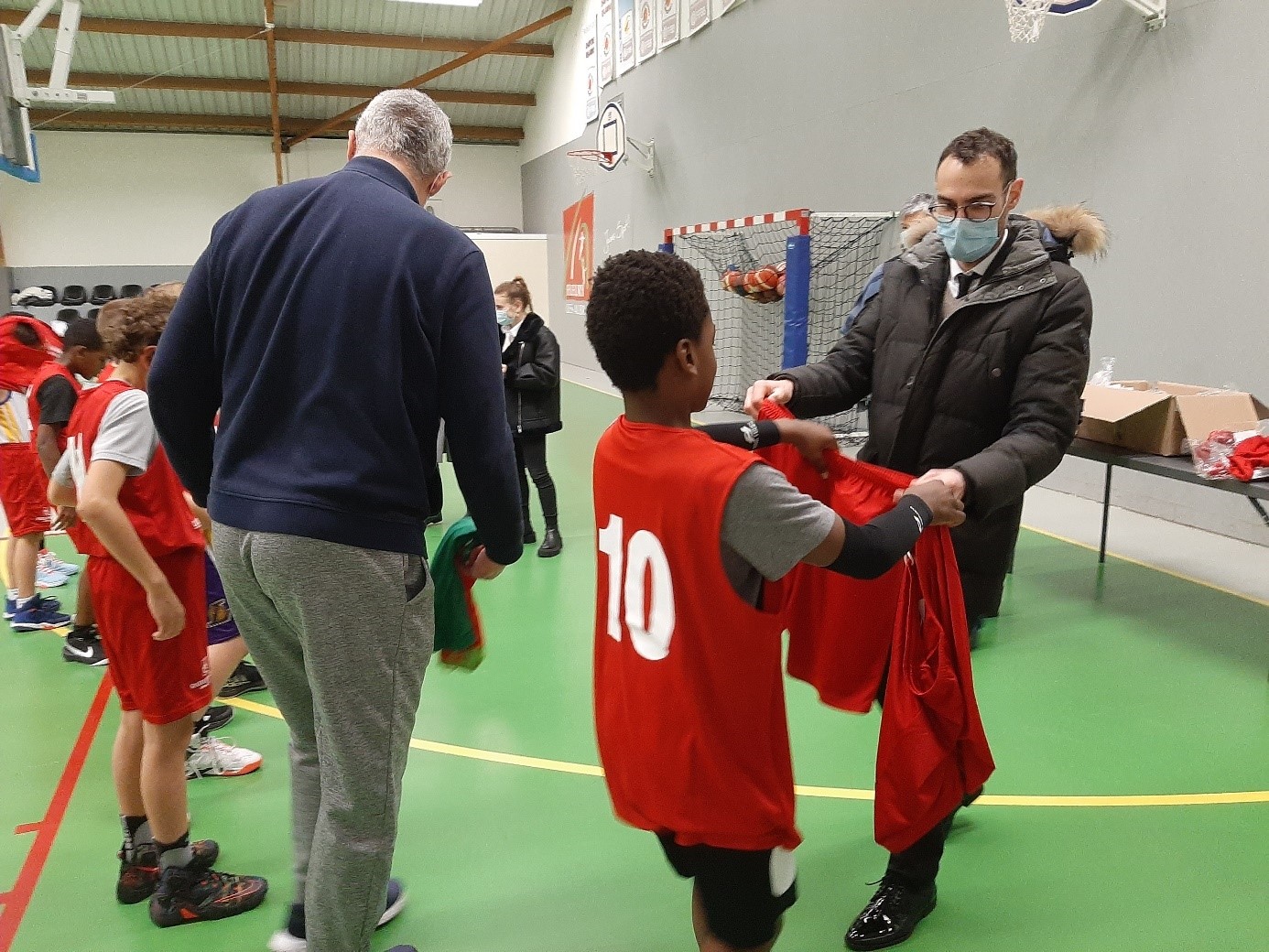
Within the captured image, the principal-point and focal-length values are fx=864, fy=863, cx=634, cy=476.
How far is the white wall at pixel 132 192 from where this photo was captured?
1636cm

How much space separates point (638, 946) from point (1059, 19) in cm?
603

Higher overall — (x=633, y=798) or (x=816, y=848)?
(x=633, y=798)

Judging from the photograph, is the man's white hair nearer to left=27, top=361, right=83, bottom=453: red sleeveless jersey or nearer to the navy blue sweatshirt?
the navy blue sweatshirt

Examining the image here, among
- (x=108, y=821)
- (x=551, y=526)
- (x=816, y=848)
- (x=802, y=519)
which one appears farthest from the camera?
(x=551, y=526)

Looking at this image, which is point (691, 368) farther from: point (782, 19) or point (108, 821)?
point (782, 19)

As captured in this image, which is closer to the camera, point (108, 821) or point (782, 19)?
point (108, 821)

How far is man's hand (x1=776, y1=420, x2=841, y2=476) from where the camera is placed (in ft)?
5.92

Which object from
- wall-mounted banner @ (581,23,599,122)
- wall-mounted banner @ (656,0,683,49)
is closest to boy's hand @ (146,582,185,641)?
wall-mounted banner @ (656,0,683,49)

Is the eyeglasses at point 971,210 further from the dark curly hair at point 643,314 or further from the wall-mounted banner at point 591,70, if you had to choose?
the wall-mounted banner at point 591,70

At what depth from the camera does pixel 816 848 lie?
7.77 ft

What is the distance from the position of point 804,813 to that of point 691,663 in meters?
1.43

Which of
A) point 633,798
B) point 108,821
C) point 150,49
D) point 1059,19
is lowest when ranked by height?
point 108,821

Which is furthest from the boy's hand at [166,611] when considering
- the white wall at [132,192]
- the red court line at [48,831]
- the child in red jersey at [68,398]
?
the white wall at [132,192]

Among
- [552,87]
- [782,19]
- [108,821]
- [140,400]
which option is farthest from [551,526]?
[552,87]
